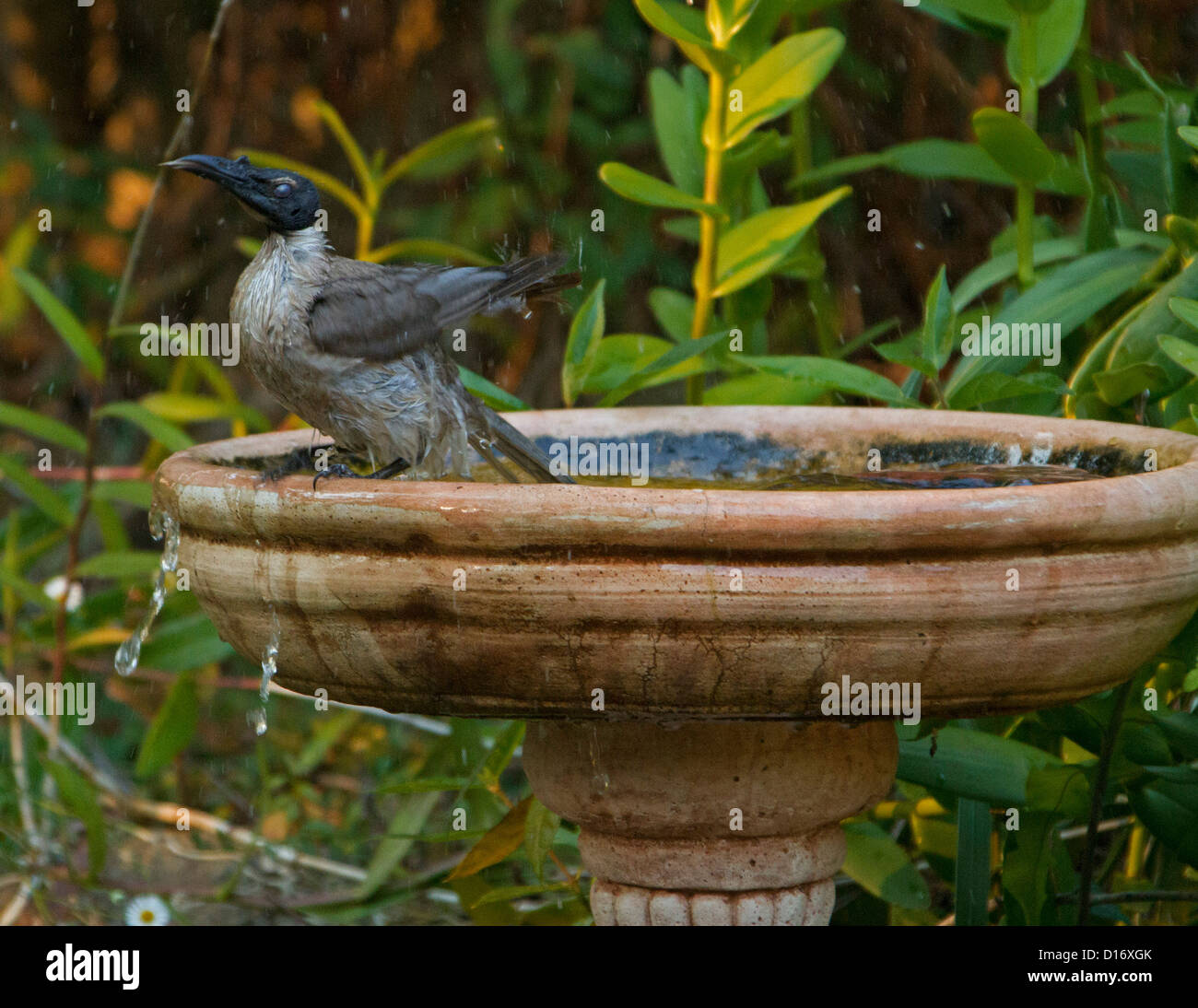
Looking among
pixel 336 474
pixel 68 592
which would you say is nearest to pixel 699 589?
pixel 336 474

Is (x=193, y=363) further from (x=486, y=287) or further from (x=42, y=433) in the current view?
(x=486, y=287)

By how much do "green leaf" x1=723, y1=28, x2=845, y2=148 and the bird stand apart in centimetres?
71

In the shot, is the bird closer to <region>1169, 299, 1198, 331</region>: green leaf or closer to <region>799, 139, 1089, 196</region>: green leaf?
<region>1169, 299, 1198, 331</region>: green leaf

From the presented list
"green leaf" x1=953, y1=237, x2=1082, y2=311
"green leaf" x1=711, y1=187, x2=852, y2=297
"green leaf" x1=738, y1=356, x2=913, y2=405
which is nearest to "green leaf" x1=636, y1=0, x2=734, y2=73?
"green leaf" x1=711, y1=187, x2=852, y2=297

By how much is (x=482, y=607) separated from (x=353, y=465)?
1.10m

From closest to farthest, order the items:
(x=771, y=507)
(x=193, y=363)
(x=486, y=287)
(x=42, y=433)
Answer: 1. (x=771, y=507)
2. (x=486, y=287)
3. (x=42, y=433)
4. (x=193, y=363)

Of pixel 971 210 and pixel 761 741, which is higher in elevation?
pixel 971 210

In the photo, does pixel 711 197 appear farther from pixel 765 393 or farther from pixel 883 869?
pixel 883 869

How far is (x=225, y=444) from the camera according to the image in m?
2.10

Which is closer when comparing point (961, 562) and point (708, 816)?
point (961, 562)

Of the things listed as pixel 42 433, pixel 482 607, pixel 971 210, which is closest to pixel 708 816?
pixel 482 607

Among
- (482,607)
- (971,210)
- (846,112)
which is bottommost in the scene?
(482,607)

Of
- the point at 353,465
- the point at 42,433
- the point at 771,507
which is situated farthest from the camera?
the point at 42,433

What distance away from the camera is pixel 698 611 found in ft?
4.77
